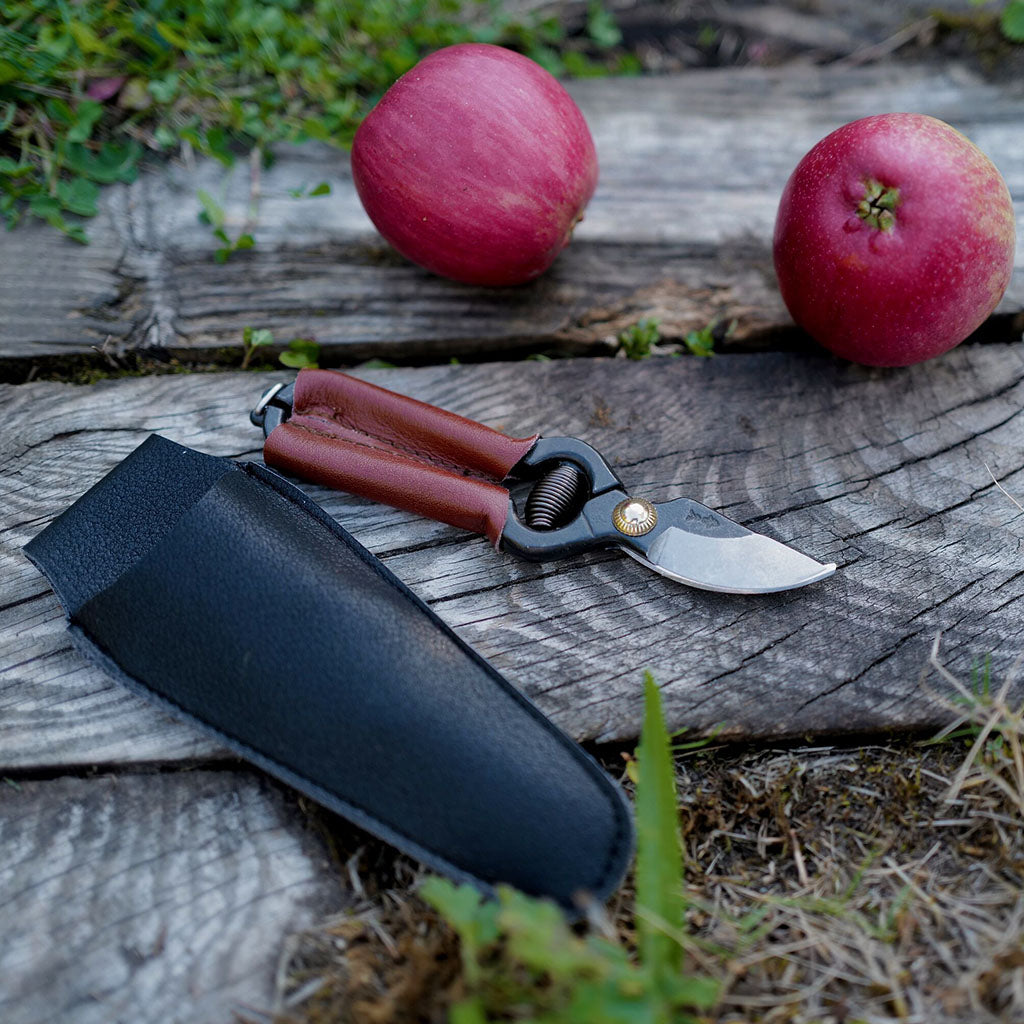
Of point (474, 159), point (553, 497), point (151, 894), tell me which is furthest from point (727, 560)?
point (151, 894)

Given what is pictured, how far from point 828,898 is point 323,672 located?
79 centimetres

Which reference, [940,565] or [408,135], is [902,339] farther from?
[408,135]

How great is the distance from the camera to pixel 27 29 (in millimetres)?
2008

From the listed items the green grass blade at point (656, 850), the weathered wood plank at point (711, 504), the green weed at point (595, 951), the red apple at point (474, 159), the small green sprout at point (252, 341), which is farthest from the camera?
the small green sprout at point (252, 341)

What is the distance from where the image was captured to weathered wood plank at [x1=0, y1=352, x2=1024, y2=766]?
138cm

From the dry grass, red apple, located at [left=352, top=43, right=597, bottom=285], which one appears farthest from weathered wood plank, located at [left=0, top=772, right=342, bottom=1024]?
red apple, located at [left=352, top=43, right=597, bottom=285]

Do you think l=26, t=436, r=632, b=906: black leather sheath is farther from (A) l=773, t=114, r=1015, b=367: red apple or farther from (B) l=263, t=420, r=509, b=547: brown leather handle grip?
(A) l=773, t=114, r=1015, b=367: red apple

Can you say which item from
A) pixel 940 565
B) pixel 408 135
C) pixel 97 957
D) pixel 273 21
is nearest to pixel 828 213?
pixel 940 565

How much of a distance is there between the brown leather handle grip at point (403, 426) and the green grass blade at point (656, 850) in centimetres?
49

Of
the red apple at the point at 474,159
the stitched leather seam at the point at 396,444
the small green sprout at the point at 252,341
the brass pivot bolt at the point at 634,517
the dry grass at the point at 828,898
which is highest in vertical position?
the red apple at the point at 474,159

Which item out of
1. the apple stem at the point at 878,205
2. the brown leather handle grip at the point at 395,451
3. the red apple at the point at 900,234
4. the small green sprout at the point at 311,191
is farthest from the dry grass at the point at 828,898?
the small green sprout at the point at 311,191

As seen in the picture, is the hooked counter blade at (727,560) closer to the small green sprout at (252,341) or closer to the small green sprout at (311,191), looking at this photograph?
the small green sprout at (252,341)

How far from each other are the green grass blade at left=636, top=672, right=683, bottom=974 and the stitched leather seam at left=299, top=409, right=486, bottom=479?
540 mm

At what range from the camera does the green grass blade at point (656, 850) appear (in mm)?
1081
